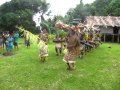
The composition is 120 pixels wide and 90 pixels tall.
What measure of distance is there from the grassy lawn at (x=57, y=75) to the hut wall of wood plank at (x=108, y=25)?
1569 cm

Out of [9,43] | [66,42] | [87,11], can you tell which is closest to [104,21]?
[87,11]

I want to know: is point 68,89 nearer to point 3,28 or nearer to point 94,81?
point 94,81

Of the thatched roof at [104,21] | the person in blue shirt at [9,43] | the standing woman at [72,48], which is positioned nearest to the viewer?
the standing woman at [72,48]

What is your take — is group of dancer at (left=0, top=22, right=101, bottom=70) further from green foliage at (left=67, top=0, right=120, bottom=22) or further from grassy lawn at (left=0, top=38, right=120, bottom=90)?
green foliage at (left=67, top=0, right=120, bottom=22)

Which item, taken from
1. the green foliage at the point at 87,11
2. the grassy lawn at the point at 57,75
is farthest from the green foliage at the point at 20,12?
the grassy lawn at the point at 57,75

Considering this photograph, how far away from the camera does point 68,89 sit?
9828 mm

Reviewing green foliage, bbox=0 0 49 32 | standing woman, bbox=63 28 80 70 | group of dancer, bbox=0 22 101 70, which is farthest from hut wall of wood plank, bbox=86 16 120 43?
standing woman, bbox=63 28 80 70

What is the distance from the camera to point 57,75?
11.7 metres

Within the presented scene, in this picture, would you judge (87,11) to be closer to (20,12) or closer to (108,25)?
(20,12)

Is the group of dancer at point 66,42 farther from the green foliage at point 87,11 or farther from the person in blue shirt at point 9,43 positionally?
the green foliage at point 87,11

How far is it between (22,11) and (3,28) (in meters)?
4.58

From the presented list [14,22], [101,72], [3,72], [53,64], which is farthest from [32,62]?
[14,22]

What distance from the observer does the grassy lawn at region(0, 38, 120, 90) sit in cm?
1017

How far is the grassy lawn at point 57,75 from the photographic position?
10.2 metres
